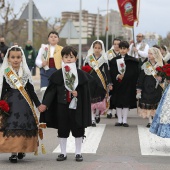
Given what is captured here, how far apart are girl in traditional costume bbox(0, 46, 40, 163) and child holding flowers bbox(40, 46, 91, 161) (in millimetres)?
259

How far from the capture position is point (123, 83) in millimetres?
12336

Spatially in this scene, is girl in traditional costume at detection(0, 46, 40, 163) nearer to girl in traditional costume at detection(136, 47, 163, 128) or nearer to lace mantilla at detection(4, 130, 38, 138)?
lace mantilla at detection(4, 130, 38, 138)

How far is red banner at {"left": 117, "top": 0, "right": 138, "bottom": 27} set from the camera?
15172mm

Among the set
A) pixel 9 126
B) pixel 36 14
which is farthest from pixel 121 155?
pixel 36 14

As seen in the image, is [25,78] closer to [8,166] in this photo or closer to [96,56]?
[8,166]

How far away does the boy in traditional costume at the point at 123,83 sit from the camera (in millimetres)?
12156

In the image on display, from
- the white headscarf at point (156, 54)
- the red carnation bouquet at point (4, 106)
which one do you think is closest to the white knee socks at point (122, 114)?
the white headscarf at point (156, 54)

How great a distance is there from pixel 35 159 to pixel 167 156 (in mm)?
1900

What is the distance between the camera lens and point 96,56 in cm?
1178

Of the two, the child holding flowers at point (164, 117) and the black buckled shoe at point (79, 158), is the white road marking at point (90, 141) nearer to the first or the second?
the black buckled shoe at point (79, 158)

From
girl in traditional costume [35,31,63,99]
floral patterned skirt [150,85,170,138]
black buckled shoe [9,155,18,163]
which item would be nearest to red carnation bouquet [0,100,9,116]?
black buckled shoe [9,155,18,163]

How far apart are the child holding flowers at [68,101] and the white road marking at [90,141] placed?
0.88m

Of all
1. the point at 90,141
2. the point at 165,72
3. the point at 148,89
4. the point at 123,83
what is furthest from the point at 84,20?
the point at 165,72

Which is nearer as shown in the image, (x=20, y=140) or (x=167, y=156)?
(x=20, y=140)
